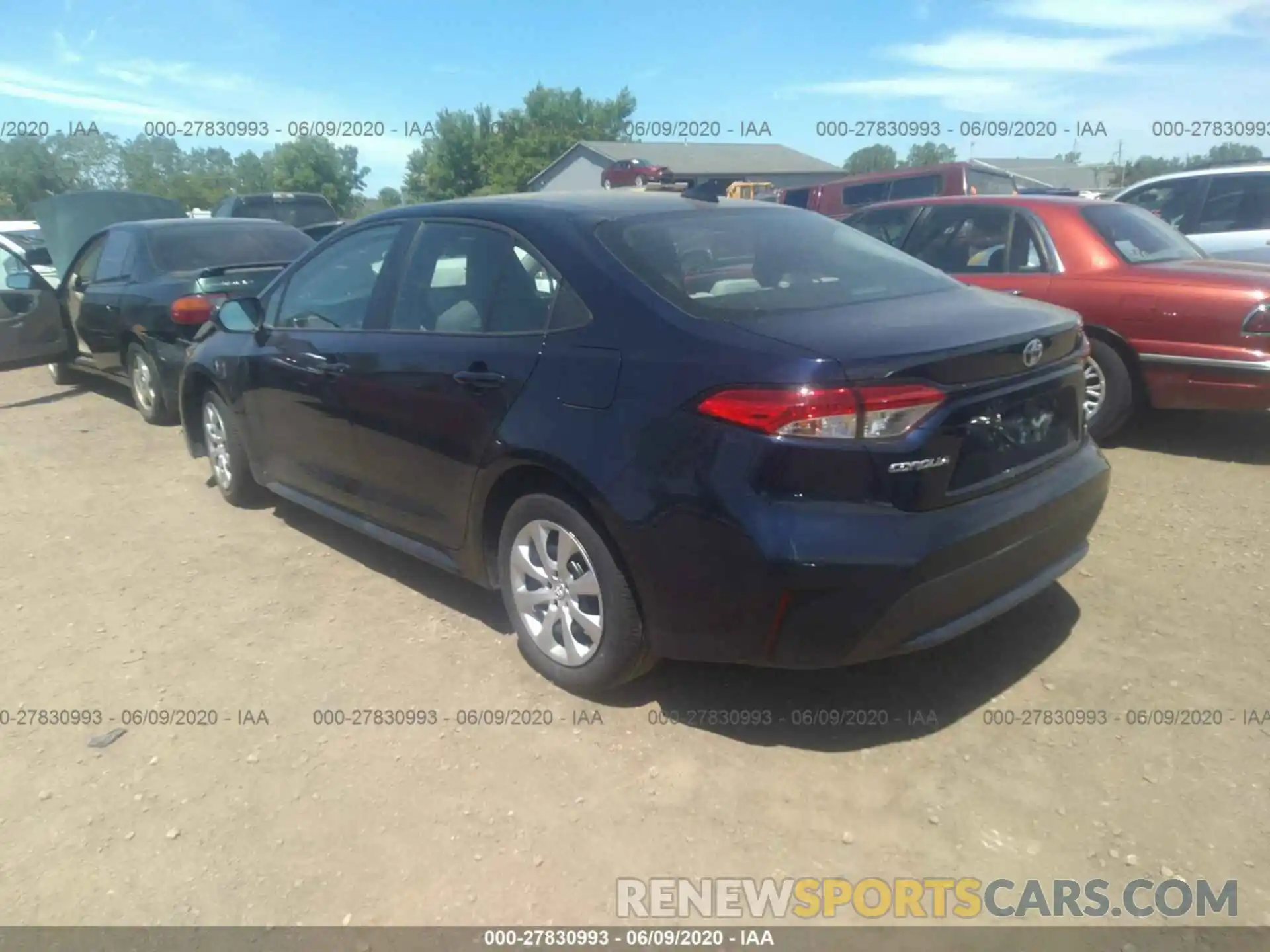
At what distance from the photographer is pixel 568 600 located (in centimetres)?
329

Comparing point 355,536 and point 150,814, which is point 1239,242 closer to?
point 355,536

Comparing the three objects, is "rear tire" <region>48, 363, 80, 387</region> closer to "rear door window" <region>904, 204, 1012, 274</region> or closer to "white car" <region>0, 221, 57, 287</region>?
"white car" <region>0, 221, 57, 287</region>

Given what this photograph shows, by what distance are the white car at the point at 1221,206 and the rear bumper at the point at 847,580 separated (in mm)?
6629

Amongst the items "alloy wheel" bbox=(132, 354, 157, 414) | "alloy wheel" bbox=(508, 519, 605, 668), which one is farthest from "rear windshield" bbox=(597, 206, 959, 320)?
"alloy wheel" bbox=(132, 354, 157, 414)

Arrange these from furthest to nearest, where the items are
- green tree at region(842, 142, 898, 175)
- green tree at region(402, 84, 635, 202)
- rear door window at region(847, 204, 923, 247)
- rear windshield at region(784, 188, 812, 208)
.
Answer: green tree at region(842, 142, 898, 175)
green tree at region(402, 84, 635, 202)
rear windshield at region(784, 188, 812, 208)
rear door window at region(847, 204, 923, 247)

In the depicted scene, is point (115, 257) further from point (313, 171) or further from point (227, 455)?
point (313, 171)

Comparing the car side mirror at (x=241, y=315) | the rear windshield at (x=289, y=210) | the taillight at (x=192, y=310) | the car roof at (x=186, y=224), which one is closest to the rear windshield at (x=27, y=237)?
the rear windshield at (x=289, y=210)

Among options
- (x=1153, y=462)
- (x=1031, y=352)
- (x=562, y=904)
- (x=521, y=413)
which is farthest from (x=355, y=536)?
(x=1153, y=462)

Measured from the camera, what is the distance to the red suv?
1331 centimetres

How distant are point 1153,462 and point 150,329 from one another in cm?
690

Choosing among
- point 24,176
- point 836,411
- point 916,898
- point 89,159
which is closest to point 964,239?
point 836,411

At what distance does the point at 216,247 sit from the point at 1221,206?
341 inches

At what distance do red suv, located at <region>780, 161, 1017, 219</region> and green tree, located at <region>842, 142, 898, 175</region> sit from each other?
66117mm

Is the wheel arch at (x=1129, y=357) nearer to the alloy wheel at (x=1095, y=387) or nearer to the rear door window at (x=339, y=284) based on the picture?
the alloy wheel at (x=1095, y=387)
